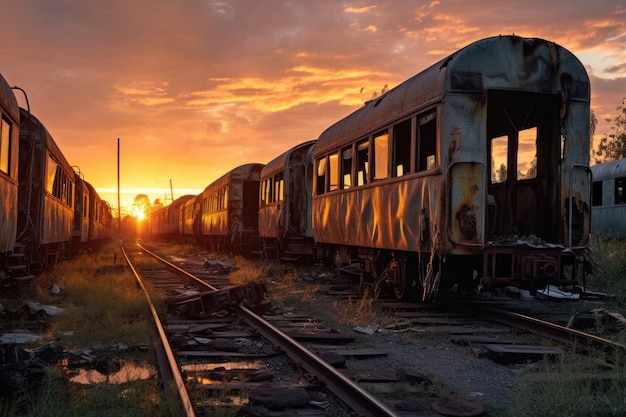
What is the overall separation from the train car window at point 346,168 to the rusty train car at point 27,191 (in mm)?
5510

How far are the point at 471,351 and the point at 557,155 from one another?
338 cm

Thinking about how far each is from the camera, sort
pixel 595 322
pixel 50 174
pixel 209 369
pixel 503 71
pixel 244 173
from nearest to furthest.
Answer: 1. pixel 209 369
2. pixel 595 322
3. pixel 503 71
4. pixel 50 174
5. pixel 244 173

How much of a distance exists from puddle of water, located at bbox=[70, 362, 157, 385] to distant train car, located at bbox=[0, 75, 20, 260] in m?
3.62

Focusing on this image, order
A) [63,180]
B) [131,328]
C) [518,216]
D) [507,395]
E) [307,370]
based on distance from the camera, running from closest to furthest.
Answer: [507,395]
[307,370]
[131,328]
[518,216]
[63,180]

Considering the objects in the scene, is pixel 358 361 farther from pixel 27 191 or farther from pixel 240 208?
pixel 240 208

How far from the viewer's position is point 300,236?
16.6 m

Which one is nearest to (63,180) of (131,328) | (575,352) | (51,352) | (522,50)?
(131,328)

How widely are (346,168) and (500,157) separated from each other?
317cm

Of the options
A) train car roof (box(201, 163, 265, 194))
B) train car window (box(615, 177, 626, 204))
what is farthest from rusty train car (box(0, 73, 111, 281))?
train car window (box(615, 177, 626, 204))

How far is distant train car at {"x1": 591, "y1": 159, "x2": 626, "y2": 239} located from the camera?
19.4 meters

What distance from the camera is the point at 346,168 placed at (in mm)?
11680

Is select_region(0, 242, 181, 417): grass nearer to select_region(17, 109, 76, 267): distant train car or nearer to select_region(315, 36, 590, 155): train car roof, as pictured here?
select_region(17, 109, 76, 267): distant train car

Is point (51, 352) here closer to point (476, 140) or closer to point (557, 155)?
point (476, 140)

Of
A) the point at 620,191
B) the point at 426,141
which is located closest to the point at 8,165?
the point at 426,141
